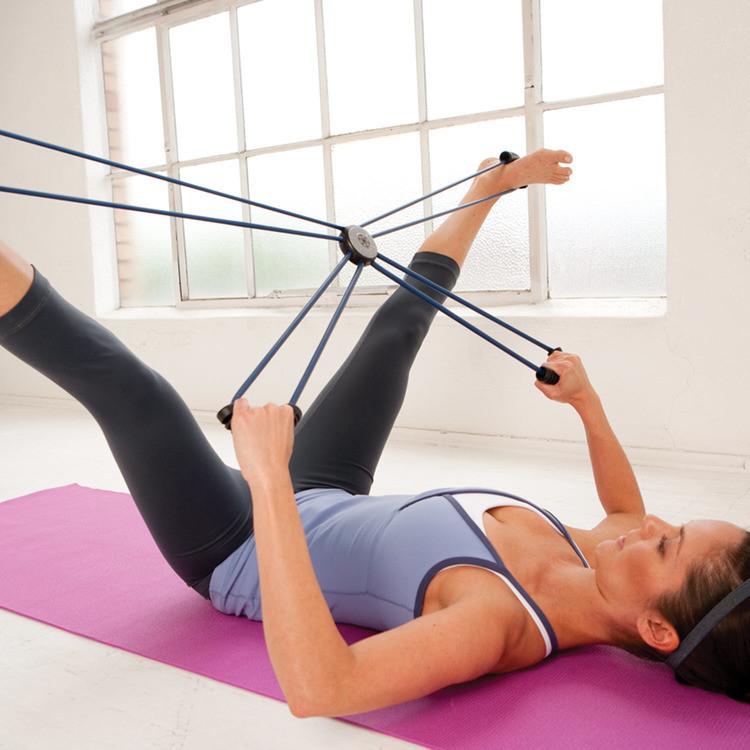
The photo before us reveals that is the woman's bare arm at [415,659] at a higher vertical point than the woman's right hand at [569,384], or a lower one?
lower

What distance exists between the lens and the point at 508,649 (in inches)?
56.1

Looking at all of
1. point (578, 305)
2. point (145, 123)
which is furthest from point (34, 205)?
point (578, 305)

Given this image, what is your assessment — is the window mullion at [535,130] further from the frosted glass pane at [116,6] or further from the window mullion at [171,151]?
the frosted glass pane at [116,6]

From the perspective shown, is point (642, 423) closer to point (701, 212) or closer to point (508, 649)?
point (701, 212)

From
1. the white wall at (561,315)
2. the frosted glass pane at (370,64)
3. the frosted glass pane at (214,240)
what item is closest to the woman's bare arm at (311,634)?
the white wall at (561,315)

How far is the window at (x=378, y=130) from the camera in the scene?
127 inches

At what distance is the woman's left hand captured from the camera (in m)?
1.24

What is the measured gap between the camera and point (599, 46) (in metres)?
3.20

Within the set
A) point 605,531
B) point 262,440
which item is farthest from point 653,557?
point 262,440

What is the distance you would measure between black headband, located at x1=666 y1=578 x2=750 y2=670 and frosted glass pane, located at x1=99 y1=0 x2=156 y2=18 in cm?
436

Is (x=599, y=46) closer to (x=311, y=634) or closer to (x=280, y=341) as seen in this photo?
(x=280, y=341)

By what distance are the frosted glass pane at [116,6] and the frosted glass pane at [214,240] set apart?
94cm

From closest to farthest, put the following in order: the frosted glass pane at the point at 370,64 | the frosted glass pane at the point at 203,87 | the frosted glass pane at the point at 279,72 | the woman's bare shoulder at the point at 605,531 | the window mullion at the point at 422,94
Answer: the woman's bare shoulder at the point at 605,531, the window mullion at the point at 422,94, the frosted glass pane at the point at 370,64, the frosted glass pane at the point at 279,72, the frosted glass pane at the point at 203,87

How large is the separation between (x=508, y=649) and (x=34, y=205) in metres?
4.31
